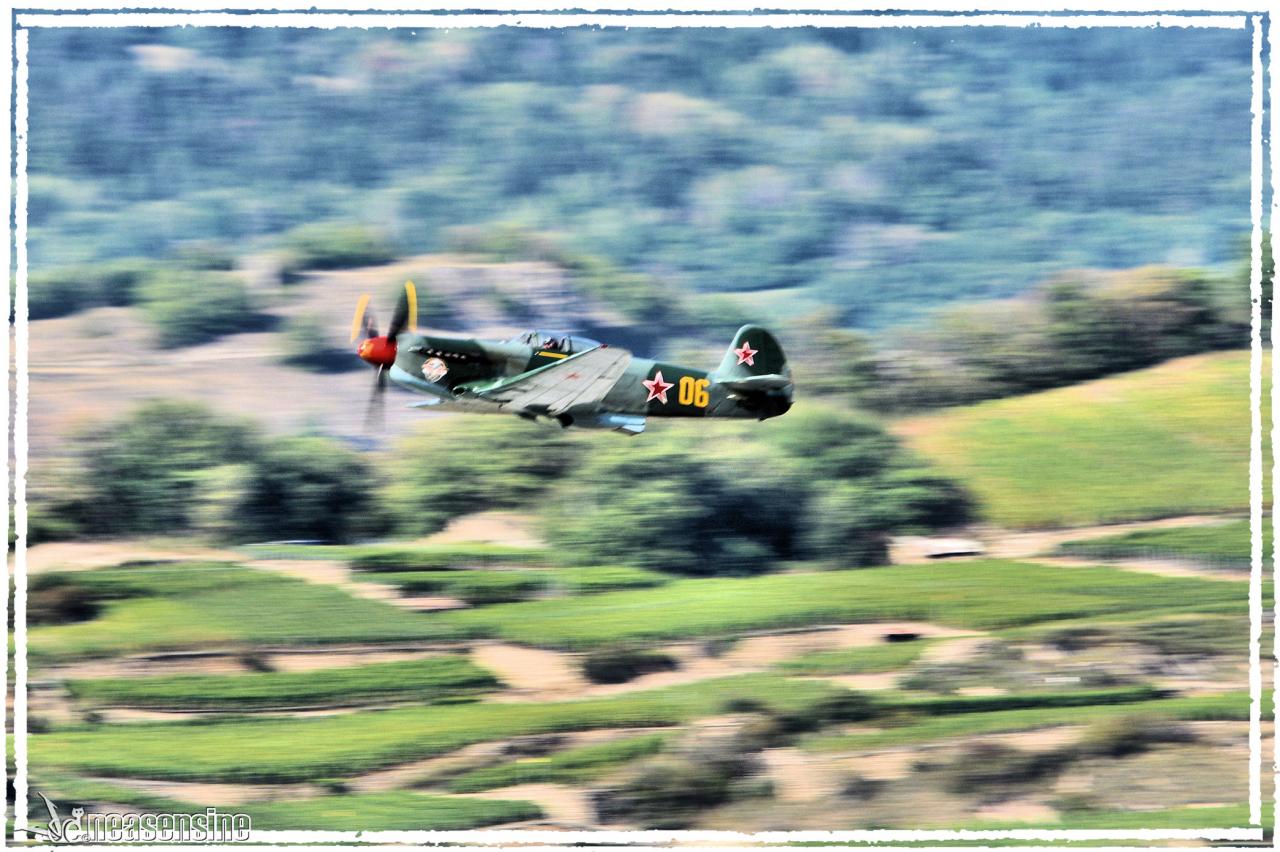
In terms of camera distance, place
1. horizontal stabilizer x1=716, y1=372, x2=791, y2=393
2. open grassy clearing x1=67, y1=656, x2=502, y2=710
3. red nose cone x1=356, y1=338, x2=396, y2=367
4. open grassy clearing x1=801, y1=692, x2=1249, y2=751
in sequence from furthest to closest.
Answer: open grassy clearing x1=67, y1=656, x2=502, y2=710, open grassy clearing x1=801, y1=692, x2=1249, y2=751, horizontal stabilizer x1=716, y1=372, x2=791, y2=393, red nose cone x1=356, y1=338, x2=396, y2=367

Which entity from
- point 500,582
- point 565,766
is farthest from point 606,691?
point 500,582

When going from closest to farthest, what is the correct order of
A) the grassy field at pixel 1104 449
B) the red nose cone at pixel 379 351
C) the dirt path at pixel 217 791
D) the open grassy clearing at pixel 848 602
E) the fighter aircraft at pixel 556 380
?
1. the fighter aircraft at pixel 556 380
2. the red nose cone at pixel 379 351
3. the dirt path at pixel 217 791
4. the open grassy clearing at pixel 848 602
5. the grassy field at pixel 1104 449

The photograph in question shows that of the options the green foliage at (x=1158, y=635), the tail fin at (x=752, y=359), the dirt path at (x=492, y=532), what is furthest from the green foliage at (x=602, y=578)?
the green foliage at (x=1158, y=635)

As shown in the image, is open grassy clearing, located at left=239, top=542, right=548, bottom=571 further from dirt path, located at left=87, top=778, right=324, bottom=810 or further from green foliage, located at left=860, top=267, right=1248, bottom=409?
green foliage, located at left=860, top=267, right=1248, bottom=409

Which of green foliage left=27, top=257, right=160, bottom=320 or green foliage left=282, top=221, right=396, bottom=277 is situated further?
green foliage left=282, top=221, right=396, bottom=277

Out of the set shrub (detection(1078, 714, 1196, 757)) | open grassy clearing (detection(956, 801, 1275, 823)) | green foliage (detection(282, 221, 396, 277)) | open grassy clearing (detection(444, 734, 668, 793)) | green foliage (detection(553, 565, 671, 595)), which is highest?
green foliage (detection(282, 221, 396, 277))

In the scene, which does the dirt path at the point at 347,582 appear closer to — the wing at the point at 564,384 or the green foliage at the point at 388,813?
the green foliage at the point at 388,813

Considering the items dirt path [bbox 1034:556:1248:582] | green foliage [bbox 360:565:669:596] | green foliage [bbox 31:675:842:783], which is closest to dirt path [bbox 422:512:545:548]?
green foliage [bbox 360:565:669:596]
